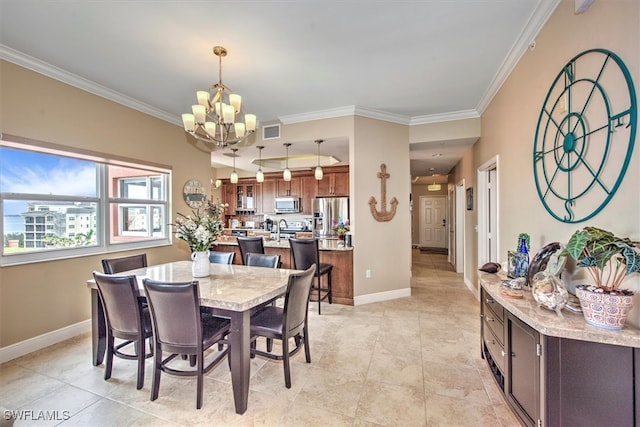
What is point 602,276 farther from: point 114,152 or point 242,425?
point 114,152

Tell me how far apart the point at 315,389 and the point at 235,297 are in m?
0.96

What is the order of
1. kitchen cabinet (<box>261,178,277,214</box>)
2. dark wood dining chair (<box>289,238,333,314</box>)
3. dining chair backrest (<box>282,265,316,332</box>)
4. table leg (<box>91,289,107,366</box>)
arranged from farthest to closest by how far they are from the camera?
kitchen cabinet (<box>261,178,277,214</box>), dark wood dining chair (<box>289,238,333,314</box>), table leg (<box>91,289,107,366</box>), dining chair backrest (<box>282,265,316,332</box>)

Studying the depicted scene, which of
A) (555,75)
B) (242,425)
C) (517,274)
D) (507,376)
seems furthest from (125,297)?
(555,75)

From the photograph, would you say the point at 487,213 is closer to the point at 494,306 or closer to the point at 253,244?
the point at 494,306

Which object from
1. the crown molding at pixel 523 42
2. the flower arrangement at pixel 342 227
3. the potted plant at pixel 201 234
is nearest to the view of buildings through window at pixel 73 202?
the potted plant at pixel 201 234

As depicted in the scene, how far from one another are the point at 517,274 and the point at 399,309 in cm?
194

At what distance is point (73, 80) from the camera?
9.64 ft

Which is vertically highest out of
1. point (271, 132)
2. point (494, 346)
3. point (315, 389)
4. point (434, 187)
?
point (271, 132)

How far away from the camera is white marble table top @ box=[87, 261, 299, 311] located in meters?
1.82

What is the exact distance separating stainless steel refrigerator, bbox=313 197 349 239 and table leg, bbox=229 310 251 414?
4.68 metres

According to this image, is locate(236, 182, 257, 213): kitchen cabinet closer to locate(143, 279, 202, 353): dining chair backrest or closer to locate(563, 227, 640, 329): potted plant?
locate(143, 279, 202, 353): dining chair backrest

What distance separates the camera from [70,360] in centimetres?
246

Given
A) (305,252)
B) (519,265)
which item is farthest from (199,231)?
(519,265)

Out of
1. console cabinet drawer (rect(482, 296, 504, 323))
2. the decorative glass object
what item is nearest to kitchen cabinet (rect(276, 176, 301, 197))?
console cabinet drawer (rect(482, 296, 504, 323))
